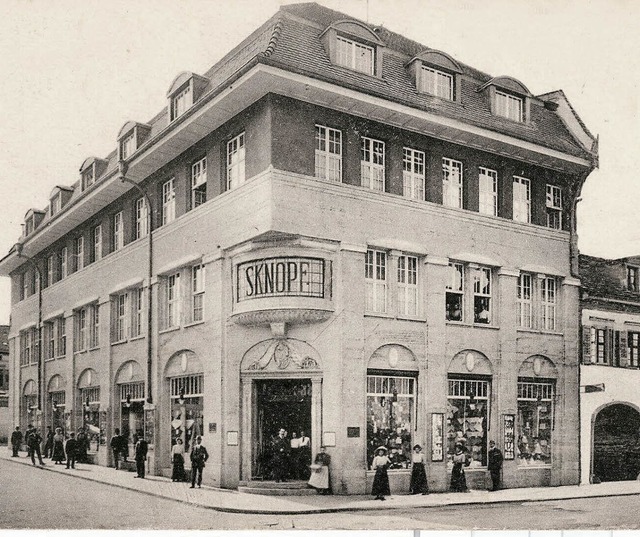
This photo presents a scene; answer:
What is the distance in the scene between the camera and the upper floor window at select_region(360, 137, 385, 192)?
1914 cm

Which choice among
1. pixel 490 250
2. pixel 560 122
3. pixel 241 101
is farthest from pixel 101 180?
pixel 560 122

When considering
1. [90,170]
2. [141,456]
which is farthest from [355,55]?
[141,456]

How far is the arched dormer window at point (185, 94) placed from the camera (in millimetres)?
17728

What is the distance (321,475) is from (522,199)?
8.73 meters

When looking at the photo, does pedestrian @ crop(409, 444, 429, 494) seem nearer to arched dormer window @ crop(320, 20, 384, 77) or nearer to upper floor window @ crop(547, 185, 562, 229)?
upper floor window @ crop(547, 185, 562, 229)

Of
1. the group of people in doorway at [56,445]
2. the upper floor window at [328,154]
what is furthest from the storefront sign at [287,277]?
the group of people in doorway at [56,445]

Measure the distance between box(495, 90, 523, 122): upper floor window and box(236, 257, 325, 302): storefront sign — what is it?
6.65m

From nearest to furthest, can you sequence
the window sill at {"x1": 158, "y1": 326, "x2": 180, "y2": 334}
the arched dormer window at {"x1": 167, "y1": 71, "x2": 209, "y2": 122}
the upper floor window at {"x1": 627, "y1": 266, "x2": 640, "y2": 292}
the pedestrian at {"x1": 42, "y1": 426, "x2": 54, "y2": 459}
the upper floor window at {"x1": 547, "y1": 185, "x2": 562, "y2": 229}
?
the arched dormer window at {"x1": 167, "y1": 71, "x2": 209, "y2": 122} → the upper floor window at {"x1": 627, "y1": 266, "x2": 640, "y2": 292} → the window sill at {"x1": 158, "y1": 326, "x2": 180, "y2": 334} → the upper floor window at {"x1": 547, "y1": 185, "x2": 562, "y2": 229} → the pedestrian at {"x1": 42, "y1": 426, "x2": 54, "y2": 459}

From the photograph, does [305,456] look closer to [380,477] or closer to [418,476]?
[380,477]

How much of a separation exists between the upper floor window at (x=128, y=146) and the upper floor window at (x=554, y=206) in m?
10.3

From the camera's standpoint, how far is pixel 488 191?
836 inches

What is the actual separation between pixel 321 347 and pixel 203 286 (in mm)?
3399

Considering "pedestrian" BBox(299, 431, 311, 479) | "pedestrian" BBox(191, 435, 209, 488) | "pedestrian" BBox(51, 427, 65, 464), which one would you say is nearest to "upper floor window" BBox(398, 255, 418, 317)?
"pedestrian" BBox(299, 431, 311, 479)

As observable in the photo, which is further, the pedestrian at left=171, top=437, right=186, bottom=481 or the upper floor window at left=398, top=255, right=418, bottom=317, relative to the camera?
the pedestrian at left=171, top=437, right=186, bottom=481
